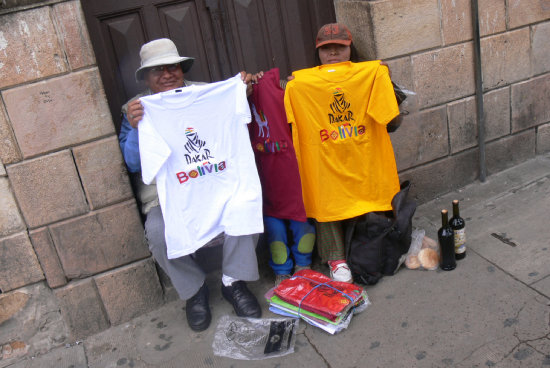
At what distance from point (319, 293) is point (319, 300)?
0.22 ft

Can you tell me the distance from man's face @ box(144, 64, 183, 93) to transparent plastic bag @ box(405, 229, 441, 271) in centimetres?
194

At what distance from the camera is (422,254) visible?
3389 mm

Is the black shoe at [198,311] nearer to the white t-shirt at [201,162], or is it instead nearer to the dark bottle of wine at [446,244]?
the white t-shirt at [201,162]

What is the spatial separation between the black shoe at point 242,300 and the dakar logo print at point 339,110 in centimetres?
125

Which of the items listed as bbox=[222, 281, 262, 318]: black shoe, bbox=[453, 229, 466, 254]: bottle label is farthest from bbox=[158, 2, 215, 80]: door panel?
bbox=[453, 229, 466, 254]: bottle label

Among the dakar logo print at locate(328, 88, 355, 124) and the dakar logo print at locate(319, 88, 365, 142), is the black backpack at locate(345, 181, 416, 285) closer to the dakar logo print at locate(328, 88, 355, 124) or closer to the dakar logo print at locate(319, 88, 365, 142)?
the dakar logo print at locate(319, 88, 365, 142)

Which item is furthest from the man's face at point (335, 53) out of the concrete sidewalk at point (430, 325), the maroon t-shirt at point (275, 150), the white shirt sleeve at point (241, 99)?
the concrete sidewalk at point (430, 325)

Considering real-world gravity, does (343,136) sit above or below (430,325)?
above

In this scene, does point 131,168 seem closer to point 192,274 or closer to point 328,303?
point 192,274

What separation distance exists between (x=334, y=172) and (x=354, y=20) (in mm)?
1275

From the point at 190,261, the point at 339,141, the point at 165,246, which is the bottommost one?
the point at 190,261

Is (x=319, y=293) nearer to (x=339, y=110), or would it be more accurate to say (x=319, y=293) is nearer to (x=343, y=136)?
(x=343, y=136)

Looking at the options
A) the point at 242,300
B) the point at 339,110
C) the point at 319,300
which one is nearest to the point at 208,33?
the point at 339,110

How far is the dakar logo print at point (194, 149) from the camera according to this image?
2990 millimetres
